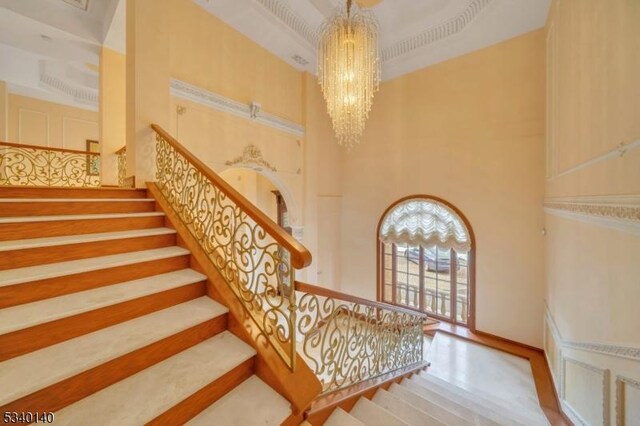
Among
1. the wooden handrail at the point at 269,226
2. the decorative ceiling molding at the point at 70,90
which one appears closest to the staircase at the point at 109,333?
the wooden handrail at the point at 269,226

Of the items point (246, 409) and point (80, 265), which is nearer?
point (246, 409)

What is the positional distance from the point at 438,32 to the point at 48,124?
1067 centimetres

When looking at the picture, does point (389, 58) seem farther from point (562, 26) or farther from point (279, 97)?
point (562, 26)

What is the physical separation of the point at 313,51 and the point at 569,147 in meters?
4.99

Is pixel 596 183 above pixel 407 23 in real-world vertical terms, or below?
below

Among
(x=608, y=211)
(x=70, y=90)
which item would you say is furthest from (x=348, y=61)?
(x=70, y=90)

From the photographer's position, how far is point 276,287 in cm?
189

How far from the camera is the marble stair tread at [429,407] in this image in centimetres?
246

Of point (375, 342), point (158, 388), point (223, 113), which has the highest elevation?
point (223, 113)

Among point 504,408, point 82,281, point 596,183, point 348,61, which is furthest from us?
point 348,61

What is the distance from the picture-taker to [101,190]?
2863mm

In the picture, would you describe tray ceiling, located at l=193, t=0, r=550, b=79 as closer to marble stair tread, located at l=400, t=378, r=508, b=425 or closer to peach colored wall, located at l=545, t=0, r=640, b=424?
peach colored wall, located at l=545, t=0, r=640, b=424

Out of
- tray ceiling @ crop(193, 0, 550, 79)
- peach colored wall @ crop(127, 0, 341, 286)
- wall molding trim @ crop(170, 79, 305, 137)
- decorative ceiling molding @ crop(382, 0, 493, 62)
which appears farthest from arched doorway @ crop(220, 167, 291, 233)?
decorative ceiling molding @ crop(382, 0, 493, 62)

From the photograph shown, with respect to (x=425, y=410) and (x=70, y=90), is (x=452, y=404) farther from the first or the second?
(x=70, y=90)
